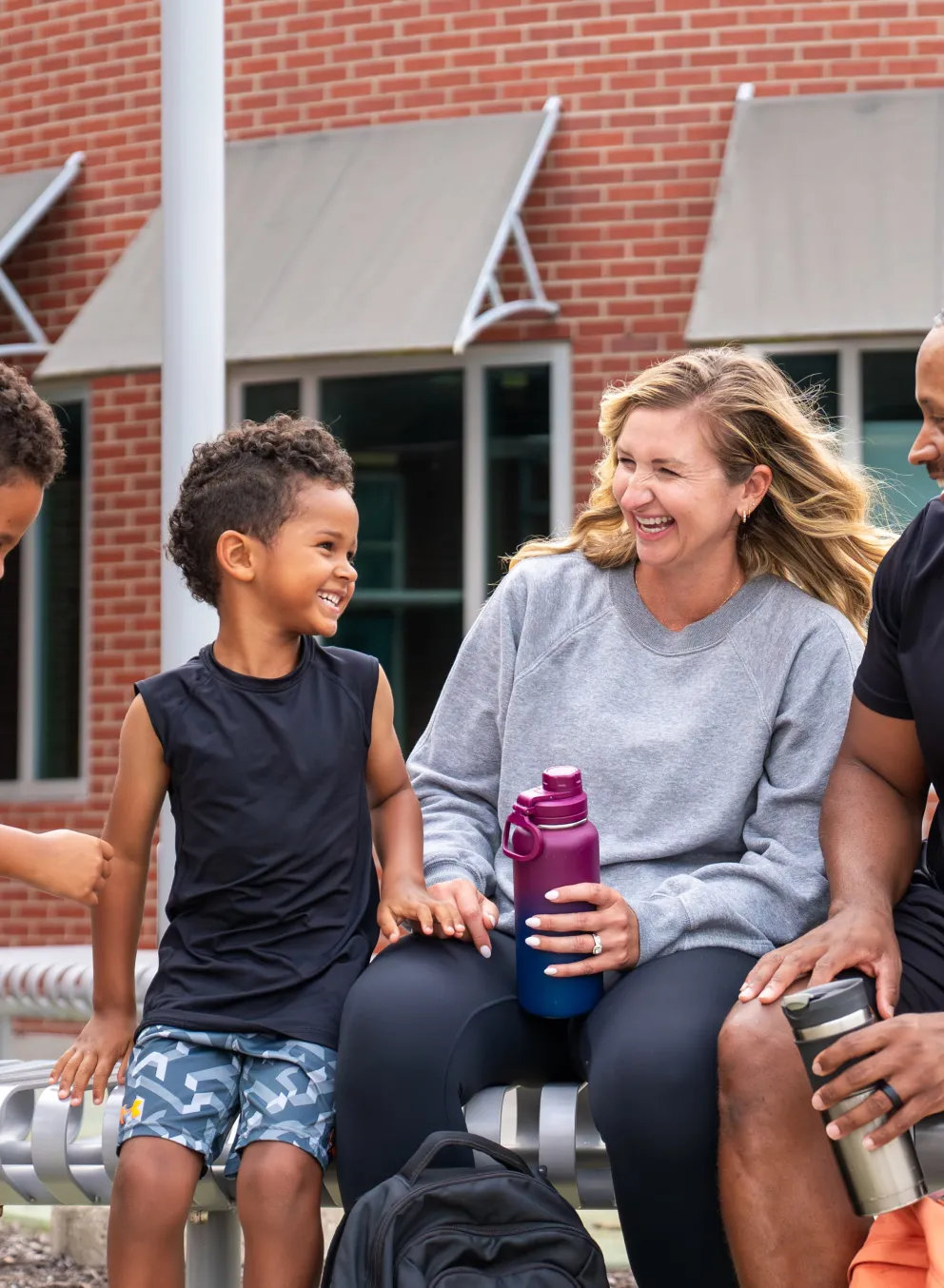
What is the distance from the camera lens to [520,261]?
25.2 ft

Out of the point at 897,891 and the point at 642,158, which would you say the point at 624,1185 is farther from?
the point at 642,158

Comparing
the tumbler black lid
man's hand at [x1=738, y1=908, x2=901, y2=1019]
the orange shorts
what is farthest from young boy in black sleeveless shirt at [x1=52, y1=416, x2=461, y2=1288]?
the orange shorts

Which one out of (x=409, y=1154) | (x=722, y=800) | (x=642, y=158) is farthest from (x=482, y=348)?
(x=409, y=1154)

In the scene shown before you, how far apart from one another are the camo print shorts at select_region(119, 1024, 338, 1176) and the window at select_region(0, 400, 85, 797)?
612 cm

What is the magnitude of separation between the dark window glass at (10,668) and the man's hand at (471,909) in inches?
249

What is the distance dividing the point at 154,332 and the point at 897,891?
5.35m

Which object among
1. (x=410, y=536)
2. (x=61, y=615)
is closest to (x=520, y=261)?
(x=410, y=536)

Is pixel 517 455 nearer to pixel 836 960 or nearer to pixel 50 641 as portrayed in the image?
pixel 50 641

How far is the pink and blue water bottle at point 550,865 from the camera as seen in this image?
2520mm

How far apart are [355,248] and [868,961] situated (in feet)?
17.8

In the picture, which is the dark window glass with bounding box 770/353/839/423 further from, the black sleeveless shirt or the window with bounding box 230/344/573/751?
the black sleeveless shirt

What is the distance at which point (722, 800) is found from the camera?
2.79 metres

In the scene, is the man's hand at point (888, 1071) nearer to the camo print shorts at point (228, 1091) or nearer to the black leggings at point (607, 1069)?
the black leggings at point (607, 1069)

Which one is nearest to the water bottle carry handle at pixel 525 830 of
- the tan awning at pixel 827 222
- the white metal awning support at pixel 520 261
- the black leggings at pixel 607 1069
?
the black leggings at pixel 607 1069
